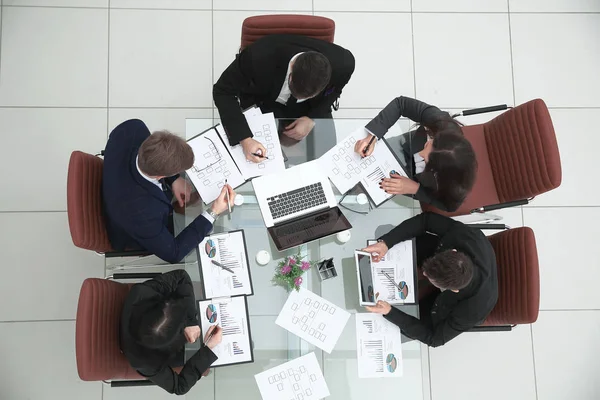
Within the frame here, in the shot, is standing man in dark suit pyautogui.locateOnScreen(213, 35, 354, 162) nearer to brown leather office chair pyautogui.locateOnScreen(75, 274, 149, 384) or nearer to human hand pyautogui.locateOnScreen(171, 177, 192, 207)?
human hand pyautogui.locateOnScreen(171, 177, 192, 207)

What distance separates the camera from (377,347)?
221 centimetres

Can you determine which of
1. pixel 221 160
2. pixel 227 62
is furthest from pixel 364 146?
pixel 227 62

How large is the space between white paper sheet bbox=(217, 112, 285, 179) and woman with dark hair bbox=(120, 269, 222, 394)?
0.61 metres

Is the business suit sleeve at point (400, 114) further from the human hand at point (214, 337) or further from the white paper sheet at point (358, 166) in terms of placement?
the human hand at point (214, 337)

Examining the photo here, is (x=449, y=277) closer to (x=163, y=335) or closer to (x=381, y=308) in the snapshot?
(x=381, y=308)

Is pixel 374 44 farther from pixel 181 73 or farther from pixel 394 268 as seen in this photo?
pixel 394 268

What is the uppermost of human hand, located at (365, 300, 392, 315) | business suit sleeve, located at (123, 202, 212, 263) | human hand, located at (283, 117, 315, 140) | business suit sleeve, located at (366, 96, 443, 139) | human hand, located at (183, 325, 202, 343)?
business suit sleeve, located at (366, 96, 443, 139)

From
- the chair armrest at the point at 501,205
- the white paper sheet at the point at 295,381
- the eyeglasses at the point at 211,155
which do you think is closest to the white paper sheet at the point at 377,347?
the white paper sheet at the point at 295,381

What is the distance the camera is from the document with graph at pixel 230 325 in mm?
2119

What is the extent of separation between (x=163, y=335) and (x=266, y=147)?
1.01m

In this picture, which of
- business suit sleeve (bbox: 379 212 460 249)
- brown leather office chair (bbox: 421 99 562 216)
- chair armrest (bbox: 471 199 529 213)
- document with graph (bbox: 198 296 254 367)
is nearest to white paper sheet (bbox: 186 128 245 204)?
document with graph (bbox: 198 296 254 367)

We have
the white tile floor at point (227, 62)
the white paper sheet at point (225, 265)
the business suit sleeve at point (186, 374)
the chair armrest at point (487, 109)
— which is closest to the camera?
the business suit sleeve at point (186, 374)

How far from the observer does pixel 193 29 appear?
330 centimetres

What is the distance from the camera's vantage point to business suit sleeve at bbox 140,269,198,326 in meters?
2.19
